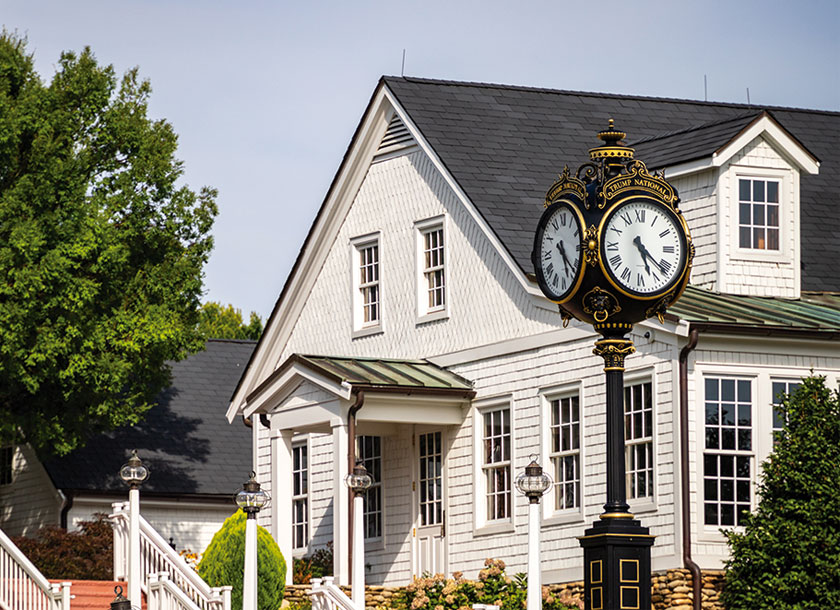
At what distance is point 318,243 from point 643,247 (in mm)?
18119

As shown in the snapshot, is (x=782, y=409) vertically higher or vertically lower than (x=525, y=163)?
lower

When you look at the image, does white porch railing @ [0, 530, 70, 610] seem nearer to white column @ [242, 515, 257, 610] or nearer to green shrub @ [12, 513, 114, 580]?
white column @ [242, 515, 257, 610]

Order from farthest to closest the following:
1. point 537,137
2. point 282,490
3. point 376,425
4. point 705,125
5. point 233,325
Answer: point 233,325, point 537,137, point 282,490, point 376,425, point 705,125

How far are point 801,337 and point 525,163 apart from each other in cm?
679

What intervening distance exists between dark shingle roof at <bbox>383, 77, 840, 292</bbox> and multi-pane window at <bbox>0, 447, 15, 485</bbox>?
13.7 meters

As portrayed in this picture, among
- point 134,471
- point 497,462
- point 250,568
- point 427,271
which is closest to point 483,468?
point 497,462

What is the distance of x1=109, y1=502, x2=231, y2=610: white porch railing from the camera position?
2141 cm

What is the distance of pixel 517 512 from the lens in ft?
82.2

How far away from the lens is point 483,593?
23.5 m

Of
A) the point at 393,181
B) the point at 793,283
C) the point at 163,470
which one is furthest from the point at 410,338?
the point at 163,470

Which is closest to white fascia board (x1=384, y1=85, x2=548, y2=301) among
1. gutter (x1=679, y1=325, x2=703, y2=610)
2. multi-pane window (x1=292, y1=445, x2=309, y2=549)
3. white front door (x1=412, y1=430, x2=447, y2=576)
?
white front door (x1=412, y1=430, x2=447, y2=576)

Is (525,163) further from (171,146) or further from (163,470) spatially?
(163,470)

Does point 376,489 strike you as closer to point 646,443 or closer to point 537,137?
point 537,137

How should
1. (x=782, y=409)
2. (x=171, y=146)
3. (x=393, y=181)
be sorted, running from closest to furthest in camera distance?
(x=782, y=409) < (x=393, y=181) < (x=171, y=146)
